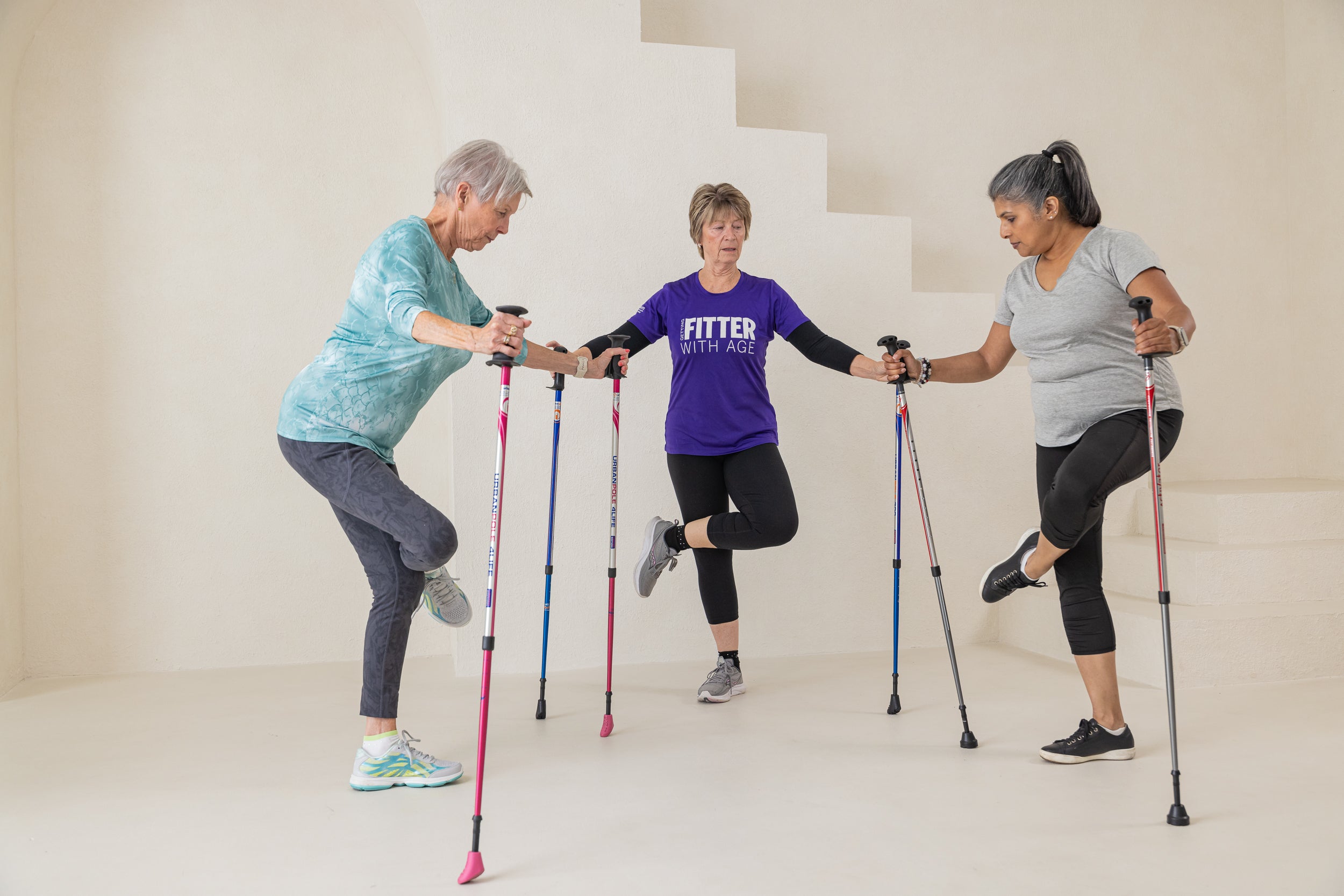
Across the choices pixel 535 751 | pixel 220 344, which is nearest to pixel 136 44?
pixel 220 344

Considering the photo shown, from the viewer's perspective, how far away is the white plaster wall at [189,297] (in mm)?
3598

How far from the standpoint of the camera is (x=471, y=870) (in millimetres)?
1757

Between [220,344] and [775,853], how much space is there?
9.74 feet

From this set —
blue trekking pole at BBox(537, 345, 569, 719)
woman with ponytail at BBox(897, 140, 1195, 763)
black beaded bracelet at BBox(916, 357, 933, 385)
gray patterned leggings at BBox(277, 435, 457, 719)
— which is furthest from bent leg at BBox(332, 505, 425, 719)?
woman with ponytail at BBox(897, 140, 1195, 763)

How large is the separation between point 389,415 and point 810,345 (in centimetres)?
139

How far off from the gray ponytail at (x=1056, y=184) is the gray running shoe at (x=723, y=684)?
1.69 meters

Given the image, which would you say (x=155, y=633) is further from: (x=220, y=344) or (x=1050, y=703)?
(x=1050, y=703)

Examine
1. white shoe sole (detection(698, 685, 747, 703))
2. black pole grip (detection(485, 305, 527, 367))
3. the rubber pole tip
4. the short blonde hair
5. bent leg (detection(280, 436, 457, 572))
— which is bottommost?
the rubber pole tip

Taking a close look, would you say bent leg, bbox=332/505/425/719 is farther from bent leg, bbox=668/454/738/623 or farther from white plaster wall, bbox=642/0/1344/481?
white plaster wall, bbox=642/0/1344/481

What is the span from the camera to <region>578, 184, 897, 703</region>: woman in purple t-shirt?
2990mm

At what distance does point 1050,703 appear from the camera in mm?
2979

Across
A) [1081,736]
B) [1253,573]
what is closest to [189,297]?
[1081,736]

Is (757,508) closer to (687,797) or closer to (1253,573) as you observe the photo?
(687,797)

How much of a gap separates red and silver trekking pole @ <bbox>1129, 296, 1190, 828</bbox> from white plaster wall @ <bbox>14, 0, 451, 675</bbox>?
2.64 metres
